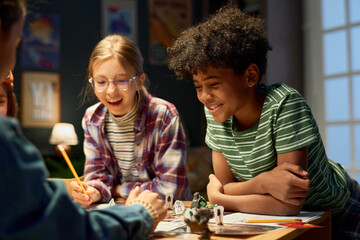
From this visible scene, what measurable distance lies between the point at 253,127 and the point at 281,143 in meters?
0.16

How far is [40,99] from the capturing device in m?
5.71

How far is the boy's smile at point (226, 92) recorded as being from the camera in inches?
59.4

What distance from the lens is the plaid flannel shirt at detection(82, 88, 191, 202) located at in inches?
75.5

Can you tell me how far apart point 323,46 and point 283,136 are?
3.31 metres

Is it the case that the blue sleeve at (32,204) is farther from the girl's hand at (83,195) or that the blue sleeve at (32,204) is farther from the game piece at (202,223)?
the girl's hand at (83,195)

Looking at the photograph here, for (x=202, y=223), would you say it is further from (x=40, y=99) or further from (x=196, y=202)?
(x=40, y=99)

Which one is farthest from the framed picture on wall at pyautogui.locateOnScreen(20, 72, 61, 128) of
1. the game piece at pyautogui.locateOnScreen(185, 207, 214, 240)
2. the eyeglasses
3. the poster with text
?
the game piece at pyautogui.locateOnScreen(185, 207, 214, 240)

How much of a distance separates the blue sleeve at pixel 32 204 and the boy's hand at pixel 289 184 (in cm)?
70

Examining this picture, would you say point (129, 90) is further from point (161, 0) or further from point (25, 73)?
point (161, 0)

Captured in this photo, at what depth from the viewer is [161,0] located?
6.48m

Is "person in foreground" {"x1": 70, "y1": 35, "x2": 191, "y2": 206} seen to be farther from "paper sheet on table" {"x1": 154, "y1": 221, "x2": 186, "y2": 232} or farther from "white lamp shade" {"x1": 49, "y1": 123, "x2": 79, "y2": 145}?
"white lamp shade" {"x1": 49, "y1": 123, "x2": 79, "y2": 145}

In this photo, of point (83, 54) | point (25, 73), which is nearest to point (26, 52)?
point (25, 73)

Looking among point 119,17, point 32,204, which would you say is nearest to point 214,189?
point 32,204

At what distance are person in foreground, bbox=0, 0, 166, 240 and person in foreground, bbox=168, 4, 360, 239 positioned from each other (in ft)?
2.11
